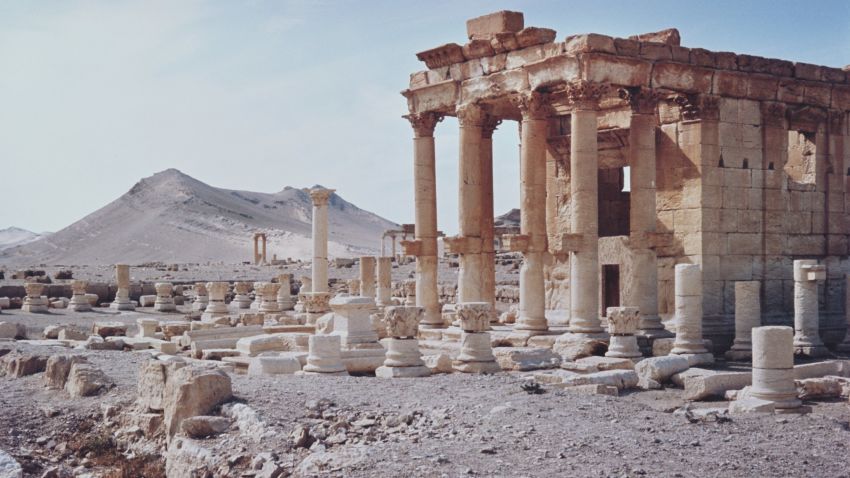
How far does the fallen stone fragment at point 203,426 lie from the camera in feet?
40.9

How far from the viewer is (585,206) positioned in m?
19.2

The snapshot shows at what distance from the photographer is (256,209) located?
490 ft

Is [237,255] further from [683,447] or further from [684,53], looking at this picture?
[683,447]

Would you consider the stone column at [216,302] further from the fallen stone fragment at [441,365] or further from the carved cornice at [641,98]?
the carved cornice at [641,98]

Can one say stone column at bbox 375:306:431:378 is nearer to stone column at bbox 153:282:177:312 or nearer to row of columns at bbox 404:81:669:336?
row of columns at bbox 404:81:669:336

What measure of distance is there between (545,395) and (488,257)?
931cm

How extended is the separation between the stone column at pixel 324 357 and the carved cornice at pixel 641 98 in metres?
7.88

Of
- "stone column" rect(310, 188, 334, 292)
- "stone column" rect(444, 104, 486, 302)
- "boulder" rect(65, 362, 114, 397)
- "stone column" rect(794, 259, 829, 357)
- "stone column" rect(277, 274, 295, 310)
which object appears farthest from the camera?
"stone column" rect(277, 274, 295, 310)

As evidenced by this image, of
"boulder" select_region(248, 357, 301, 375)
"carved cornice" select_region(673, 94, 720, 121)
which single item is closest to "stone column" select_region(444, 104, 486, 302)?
"carved cornice" select_region(673, 94, 720, 121)

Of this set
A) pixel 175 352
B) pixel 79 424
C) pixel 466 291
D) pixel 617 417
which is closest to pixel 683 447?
pixel 617 417

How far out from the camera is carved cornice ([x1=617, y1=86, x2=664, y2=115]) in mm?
19859

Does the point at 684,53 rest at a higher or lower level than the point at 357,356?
higher

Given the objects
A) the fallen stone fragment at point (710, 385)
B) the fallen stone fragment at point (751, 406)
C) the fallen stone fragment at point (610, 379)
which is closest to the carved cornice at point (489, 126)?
the fallen stone fragment at point (610, 379)

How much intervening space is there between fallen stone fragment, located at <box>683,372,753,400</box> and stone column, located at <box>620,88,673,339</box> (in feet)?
14.6
